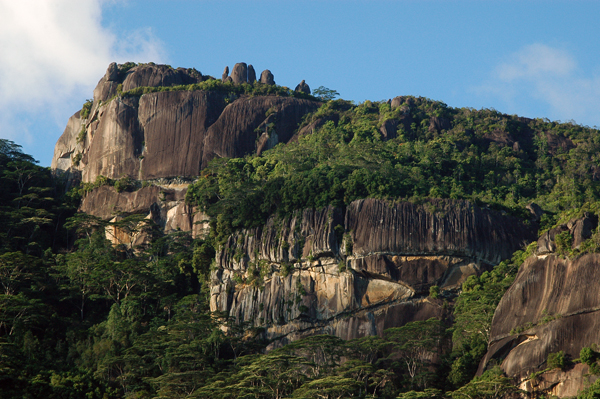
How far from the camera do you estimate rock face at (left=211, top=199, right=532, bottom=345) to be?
5012cm

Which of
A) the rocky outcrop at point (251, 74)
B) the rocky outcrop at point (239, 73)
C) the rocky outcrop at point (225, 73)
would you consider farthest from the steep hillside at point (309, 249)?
Answer: the rocky outcrop at point (225, 73)

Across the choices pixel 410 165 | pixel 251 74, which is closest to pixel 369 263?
pixel 410 165

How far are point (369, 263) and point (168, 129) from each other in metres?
31.8

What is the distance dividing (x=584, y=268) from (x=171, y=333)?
85.1 ft

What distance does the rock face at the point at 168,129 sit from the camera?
238 ft

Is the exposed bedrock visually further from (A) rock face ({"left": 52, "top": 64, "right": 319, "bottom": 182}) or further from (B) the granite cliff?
(A) rock face ({"left": 52, "top": 64, "right": 319, "bottom": 182})

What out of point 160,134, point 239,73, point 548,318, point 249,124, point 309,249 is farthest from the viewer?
point 239,73

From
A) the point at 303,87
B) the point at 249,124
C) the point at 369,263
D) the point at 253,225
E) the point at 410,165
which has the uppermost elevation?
the point at 303,87

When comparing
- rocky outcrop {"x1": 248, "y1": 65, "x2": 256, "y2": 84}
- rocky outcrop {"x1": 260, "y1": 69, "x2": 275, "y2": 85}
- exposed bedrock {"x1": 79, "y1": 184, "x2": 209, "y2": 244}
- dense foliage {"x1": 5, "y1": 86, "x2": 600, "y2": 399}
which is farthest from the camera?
rocky outcrop {"x1": 260, "y1": 69, "x2": 275, "y2": 85}

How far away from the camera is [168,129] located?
243 feet

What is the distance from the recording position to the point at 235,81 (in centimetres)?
8325

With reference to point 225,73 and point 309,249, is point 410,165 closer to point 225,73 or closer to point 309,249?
point 309,249

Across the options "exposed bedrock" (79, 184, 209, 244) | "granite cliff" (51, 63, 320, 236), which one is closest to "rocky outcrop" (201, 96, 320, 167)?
Answer: "granite cliff" (51, 63, 320, 236)

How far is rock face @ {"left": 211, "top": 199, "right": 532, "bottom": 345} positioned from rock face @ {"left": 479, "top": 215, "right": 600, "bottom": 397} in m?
7.73
